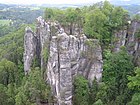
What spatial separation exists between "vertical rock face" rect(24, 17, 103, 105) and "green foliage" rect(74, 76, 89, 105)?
1037 mm

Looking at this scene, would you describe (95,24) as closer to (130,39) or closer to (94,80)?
(130,39)

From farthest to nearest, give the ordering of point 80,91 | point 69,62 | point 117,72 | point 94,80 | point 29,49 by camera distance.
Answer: point 29,49 → point 117,72 → point 94,80 → point 80,91 → point 69,62

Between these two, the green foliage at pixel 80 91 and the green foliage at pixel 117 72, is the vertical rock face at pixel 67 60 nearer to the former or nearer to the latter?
the green foliage at pixel 80 91

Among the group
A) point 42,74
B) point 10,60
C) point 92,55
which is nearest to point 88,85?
point 92,55

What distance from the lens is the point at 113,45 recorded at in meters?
57.9

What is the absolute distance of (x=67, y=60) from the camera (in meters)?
47.8

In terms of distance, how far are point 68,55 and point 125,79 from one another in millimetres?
11177

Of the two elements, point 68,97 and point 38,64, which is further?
point 38,64

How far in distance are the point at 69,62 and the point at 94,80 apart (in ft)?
19.5

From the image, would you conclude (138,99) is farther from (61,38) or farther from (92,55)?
(61,38)

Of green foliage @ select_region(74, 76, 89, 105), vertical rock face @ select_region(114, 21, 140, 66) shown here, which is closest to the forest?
green foliage @ select_region(74, 76, 89, 105)

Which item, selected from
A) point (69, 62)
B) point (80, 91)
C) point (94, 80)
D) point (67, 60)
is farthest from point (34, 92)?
point (94, 80)

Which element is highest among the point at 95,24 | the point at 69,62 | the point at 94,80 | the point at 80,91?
the point at 95,24

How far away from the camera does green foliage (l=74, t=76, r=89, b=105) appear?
160ft
